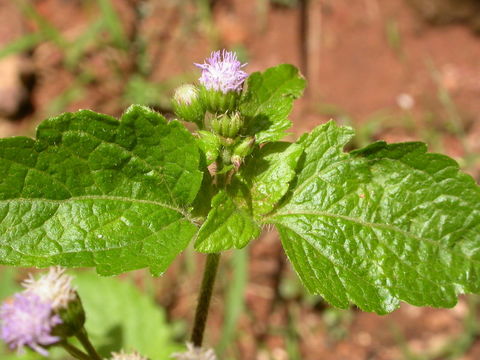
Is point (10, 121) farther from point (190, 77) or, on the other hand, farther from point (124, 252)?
point (124, 252)

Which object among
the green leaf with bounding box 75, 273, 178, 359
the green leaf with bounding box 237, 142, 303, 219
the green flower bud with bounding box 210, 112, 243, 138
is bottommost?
the green leaf with bounding box 75, 273, 178, 359

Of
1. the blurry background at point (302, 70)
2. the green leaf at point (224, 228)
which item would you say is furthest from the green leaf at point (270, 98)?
the blurry background at point (302, 70)

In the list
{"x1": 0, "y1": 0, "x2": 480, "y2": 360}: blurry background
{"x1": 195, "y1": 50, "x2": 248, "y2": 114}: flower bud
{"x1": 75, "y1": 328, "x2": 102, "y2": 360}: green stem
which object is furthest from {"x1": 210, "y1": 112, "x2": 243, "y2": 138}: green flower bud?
{"x1": 0, "y1": 0, "x2": 480, "y2": 360}: blurry background

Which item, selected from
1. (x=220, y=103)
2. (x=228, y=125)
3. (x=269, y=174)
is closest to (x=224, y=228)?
(x=269, y=174)

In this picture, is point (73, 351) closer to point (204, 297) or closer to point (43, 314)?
point (43, 314)

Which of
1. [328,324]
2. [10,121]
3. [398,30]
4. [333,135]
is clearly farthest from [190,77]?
[333,135]

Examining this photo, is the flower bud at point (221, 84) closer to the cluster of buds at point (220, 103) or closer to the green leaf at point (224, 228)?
the cluster of buds at point (220, 103)

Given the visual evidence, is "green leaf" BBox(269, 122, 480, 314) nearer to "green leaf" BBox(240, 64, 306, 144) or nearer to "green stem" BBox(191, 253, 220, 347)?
"green leaf" BBox(240, 64, 306, 144)

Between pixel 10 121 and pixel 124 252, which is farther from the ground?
pixel 10 121
